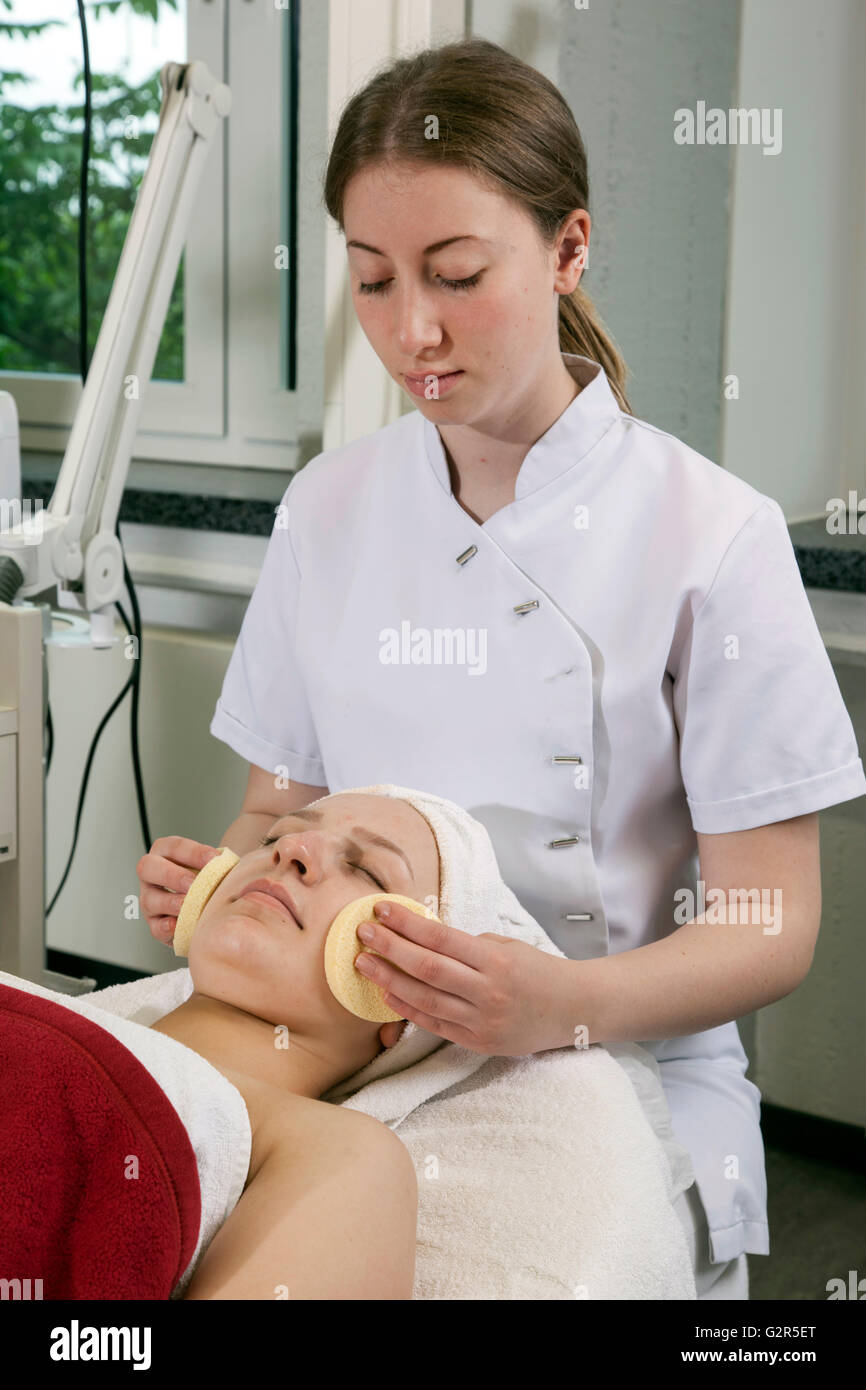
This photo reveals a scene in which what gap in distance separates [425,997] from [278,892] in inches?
6.9

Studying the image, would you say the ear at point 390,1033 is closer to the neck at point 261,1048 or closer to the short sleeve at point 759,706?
the neck at point 261,1048

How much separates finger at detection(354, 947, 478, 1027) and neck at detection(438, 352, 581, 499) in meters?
0.50

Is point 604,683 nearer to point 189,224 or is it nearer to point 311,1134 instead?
point 311,1134

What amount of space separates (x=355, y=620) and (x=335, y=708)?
87 mm

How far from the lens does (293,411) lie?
2.29 m

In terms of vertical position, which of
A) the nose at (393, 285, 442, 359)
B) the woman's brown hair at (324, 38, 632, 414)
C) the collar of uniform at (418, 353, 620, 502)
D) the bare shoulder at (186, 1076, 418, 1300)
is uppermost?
the woman's brown hair at (324, 38, 632, 414)

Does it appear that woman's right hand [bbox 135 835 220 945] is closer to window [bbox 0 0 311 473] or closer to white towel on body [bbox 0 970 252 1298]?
white towel on body [bbox 0 970 252 1298]

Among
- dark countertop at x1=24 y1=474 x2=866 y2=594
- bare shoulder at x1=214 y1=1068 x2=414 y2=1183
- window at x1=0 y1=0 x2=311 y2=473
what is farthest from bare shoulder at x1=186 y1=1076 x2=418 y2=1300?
window at x1=0 y1=0 x2=311 y2=473

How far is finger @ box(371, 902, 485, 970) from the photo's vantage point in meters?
0.94

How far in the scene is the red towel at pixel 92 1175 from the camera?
2.47 ft

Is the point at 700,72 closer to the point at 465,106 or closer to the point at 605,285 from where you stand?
the point at 605,285

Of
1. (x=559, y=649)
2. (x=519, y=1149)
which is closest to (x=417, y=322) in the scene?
(x=559, y=649)

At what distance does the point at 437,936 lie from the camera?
940 millimetres

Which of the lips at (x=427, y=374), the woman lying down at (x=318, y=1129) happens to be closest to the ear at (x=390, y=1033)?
the woman lying down at (x=318, y=1129)
